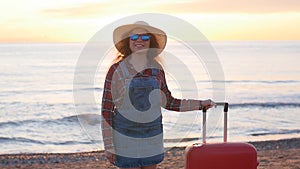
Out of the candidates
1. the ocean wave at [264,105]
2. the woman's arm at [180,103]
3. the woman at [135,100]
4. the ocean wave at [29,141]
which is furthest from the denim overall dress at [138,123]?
the ocean wave at [264,105]

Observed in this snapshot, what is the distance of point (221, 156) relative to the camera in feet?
12.6

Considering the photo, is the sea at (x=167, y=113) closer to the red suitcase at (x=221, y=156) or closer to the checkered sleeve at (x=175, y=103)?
the checkered sleeve at (x=175, y=103)

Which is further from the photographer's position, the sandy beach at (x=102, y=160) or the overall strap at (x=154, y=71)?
the sandy beach at (x=102, y=160)

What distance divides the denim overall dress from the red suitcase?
34cm

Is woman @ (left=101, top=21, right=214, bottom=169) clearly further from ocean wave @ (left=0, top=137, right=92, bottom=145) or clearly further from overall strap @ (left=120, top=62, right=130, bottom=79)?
ocean wave @ (left=0, top=137, right=92, bottom=145)

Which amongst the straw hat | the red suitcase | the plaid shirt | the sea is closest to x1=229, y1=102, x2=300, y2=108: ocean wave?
the sea

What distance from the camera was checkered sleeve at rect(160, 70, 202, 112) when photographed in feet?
11.8

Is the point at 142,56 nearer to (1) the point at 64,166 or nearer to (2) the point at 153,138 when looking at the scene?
(2) the point at 153,138

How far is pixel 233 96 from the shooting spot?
72.0 ft

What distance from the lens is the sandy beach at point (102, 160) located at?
7.70 m

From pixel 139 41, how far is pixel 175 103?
1.73 ft

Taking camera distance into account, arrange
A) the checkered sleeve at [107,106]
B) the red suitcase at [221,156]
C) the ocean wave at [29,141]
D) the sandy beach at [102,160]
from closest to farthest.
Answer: the checkered sleeve at [107,106], the red suitcase at [221,156], the sandy beach at [102,160], the ocean wave at [29,141]

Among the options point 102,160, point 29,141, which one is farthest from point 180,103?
point 29,141

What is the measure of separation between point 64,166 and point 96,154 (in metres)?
1.30
